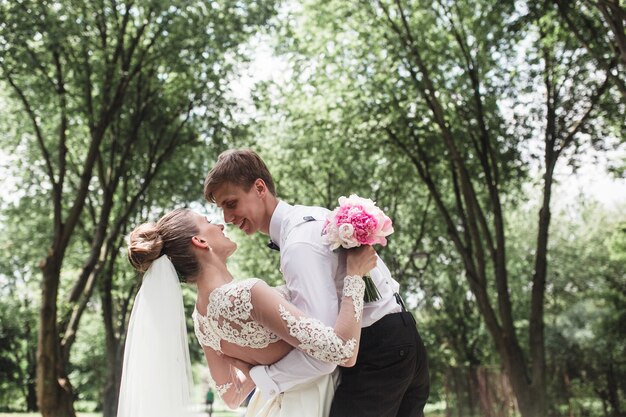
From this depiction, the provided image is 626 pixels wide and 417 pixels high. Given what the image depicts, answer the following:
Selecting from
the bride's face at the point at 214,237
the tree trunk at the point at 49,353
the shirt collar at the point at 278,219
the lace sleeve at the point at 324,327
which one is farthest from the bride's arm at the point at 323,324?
the tree trunk at the point at 49,353

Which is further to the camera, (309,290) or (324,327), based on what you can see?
(309,290)

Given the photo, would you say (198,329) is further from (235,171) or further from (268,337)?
(235,171)

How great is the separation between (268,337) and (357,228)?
2.20 ft

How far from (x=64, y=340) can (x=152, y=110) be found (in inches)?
221

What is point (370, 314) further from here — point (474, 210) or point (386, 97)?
point (386, 97)

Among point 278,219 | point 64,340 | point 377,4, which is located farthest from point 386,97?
point 278,219

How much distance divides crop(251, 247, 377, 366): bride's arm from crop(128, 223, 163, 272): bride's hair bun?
26.2 inches

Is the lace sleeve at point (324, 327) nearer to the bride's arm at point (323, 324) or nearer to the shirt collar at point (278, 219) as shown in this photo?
the bride's arm at point (323, 324)

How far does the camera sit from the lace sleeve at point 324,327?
10.3 ft

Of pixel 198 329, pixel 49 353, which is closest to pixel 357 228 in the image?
pixel 198 329

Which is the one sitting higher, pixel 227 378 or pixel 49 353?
pixel 49 353

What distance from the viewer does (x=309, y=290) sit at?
10.8 feet

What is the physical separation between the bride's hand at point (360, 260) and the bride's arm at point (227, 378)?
2.97 ft

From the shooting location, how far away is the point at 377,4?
16562mm
